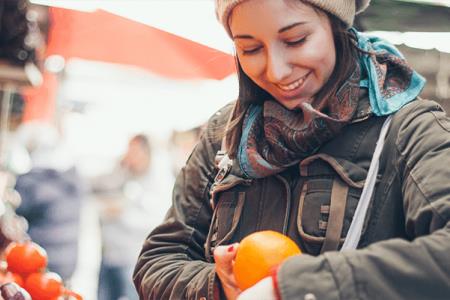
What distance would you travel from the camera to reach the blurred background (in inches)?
148

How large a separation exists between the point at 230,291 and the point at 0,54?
248 cm

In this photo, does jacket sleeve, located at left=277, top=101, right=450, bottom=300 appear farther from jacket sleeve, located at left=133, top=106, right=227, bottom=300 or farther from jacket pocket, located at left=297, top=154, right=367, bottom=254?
jacket sleeve, located at left=133, top=106, right=227, bottom=300

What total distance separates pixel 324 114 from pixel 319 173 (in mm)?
130

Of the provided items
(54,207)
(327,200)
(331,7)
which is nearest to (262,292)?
(327,200)

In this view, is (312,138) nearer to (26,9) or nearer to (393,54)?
(393,54)

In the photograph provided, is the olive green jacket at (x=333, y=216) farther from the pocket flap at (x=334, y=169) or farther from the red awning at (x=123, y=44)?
the red awning at (x=123, y=44)

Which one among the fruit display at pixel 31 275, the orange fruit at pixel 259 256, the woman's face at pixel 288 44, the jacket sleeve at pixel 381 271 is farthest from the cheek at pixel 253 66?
the fruit display at pixel 31 275

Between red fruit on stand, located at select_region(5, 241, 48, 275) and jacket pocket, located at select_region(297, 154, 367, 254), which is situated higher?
jacket pocket, located at select_region(297, 154, 367, 254)

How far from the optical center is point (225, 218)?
1690mm

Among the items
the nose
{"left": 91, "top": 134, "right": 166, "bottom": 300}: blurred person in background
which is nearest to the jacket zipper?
the nose

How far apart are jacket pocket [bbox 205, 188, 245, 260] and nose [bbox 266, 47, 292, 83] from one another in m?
0.30

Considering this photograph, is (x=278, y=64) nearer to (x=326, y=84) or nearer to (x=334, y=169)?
(x=326, y=84)

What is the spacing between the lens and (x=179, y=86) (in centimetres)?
938

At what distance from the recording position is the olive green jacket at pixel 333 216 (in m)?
1.24
